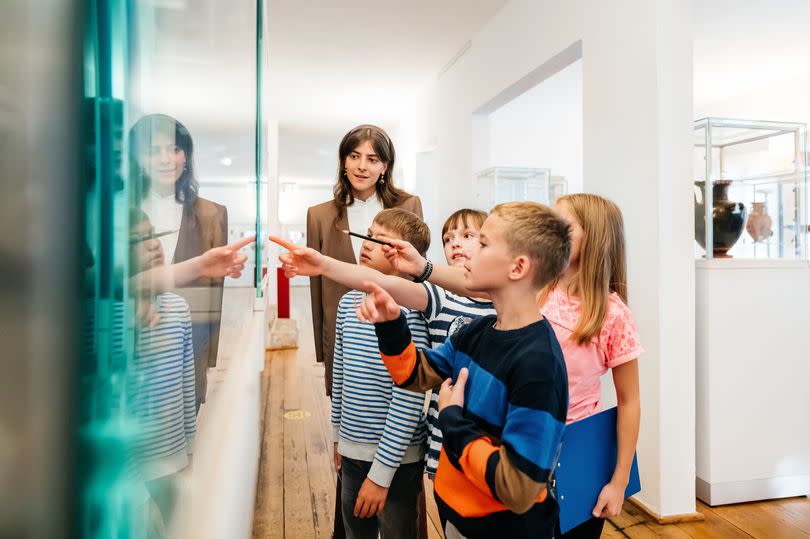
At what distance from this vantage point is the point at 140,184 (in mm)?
234

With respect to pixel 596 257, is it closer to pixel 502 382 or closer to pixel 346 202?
pixel 502 382

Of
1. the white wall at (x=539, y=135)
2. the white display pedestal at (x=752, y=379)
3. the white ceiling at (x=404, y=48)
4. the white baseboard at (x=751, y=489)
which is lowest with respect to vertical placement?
the white baseboard at (x=751, y=489)

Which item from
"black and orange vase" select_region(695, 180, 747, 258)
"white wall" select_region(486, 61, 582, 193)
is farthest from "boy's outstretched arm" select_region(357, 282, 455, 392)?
"white wall" select_region(486, 61, 582, 193)

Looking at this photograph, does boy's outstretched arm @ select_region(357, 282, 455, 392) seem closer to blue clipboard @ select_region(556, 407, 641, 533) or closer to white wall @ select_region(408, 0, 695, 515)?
blue clipboard @ select_region(556, 407, 641, 533)

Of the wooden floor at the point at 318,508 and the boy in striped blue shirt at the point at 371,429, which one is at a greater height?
the boy in striped blue shirt at the point at 371,429

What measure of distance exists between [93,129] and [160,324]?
0.41 feet

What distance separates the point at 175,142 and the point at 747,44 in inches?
272

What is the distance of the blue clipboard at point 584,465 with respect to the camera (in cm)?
126

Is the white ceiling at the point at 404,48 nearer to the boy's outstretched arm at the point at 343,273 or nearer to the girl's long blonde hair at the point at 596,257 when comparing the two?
the girl's long blonde hair at the point at 596,257

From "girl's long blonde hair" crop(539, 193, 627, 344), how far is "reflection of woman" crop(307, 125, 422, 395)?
0.69 meters

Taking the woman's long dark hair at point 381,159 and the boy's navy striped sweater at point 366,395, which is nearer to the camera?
the boy's navy striped sweater at point 366,395

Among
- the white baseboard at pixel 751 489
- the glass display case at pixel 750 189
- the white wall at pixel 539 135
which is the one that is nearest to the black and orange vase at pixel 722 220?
the glass display case at pixel 750 189

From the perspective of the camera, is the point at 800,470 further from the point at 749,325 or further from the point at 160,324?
the point at 160,324

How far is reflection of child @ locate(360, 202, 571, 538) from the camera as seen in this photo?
2.82 feet
